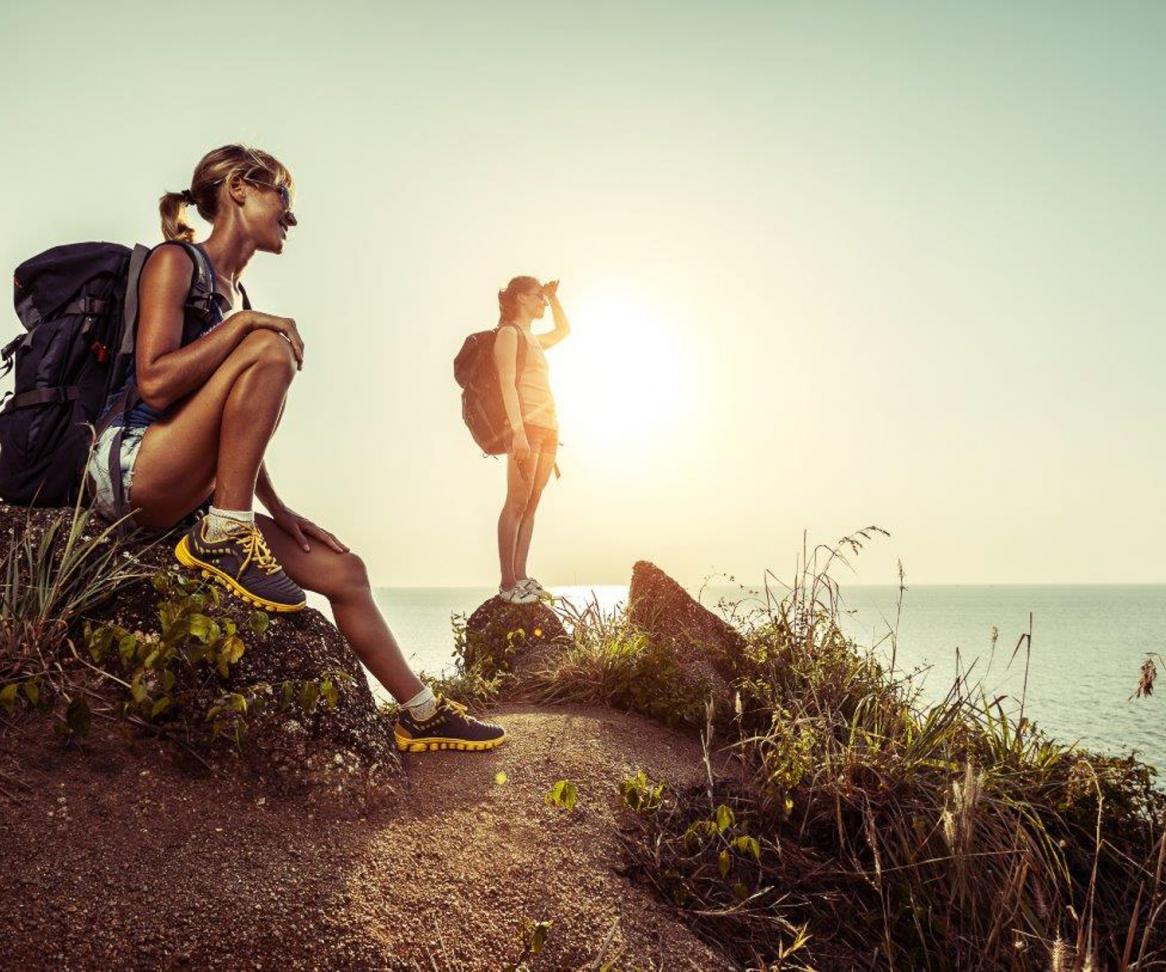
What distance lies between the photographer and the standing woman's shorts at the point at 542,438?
7.21m

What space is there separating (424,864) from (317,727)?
2.21 feet

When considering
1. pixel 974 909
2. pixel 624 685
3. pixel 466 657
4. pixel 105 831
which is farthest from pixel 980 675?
pixel 105 831

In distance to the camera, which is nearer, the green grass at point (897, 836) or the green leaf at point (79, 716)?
the green leaf at point (79, 716)

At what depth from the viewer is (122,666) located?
2734 millimetres

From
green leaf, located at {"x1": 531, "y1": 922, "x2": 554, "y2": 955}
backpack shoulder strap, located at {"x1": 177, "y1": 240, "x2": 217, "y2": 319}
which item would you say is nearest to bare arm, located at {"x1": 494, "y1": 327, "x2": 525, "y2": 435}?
backpack shoulder strap, located at {"x1": 177, "y1": 240, "x2": 217, "y2": 319}

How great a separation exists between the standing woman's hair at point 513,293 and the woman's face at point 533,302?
4 cm

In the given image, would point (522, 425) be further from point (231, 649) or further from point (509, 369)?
point (231, 649)

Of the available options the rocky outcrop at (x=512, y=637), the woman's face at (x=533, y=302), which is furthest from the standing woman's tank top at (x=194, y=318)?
the woman's face at (x=533, y=302)

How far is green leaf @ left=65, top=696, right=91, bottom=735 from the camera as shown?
2.37m

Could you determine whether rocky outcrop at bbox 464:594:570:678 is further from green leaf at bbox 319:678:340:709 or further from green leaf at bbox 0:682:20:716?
green leaf at bbox 0:682:20:716

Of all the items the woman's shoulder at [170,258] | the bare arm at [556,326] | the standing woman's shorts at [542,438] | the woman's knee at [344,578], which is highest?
the bare arm at [556,326]

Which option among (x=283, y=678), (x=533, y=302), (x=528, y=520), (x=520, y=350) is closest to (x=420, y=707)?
(x=283, y=678)

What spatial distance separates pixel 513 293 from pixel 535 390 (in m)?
1.01

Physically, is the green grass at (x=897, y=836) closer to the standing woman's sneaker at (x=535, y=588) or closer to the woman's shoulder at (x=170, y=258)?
the standing woman's sneaker at (x=535, y=588)
